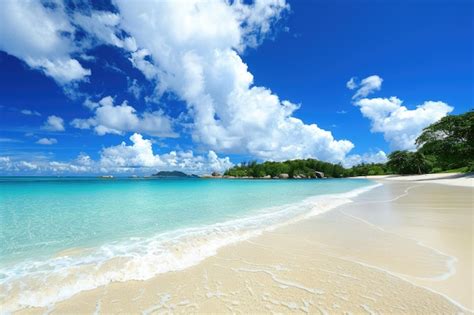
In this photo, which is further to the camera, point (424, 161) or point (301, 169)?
point (301, 169)

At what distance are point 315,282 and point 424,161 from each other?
91.6 meters

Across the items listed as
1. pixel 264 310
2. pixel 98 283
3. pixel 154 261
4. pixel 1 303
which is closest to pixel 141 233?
pixel 154 261

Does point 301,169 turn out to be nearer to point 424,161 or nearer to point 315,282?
point 424,161

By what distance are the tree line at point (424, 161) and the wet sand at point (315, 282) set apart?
45891mm

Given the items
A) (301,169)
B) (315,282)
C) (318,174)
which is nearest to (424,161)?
(318,174)

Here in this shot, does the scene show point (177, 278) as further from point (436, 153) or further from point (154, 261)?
point (436, 153)

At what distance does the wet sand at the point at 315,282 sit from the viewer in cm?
309

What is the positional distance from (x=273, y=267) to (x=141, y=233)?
5.01 m

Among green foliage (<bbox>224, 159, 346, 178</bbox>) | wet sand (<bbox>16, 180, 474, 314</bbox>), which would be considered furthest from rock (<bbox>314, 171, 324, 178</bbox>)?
wet sand (<bbox>16, 180, 474, 314</bbox>)

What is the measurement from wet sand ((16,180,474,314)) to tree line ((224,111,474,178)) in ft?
151

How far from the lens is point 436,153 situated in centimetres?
4250

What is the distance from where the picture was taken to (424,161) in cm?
7388

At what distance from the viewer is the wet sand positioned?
309 cm

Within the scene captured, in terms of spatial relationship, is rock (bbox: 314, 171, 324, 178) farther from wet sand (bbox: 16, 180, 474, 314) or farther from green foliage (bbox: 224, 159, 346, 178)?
wet sand (bbox: 16, 180, 474, 314)
